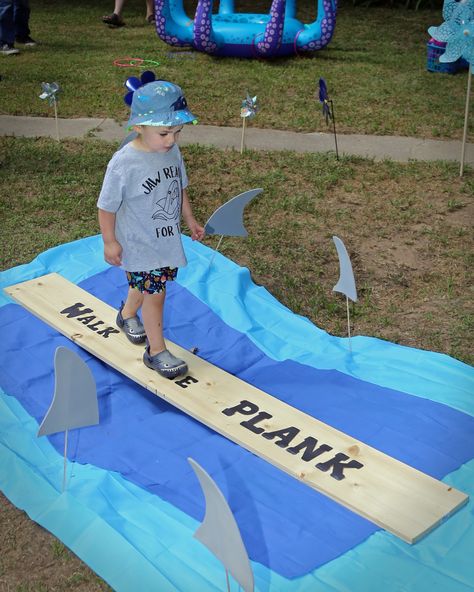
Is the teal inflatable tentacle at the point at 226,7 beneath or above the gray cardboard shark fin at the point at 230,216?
beneath

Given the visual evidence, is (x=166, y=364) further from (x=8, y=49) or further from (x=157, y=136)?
(x=8, y=49)

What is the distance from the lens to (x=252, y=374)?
4.02 m

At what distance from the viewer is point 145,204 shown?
3586 mm

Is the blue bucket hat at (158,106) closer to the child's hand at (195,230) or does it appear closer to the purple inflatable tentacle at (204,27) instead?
the child's hand at (195,230)

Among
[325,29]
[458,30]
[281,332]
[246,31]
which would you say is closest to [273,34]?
[246,31]

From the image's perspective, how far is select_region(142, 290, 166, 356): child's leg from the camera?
3.79 m

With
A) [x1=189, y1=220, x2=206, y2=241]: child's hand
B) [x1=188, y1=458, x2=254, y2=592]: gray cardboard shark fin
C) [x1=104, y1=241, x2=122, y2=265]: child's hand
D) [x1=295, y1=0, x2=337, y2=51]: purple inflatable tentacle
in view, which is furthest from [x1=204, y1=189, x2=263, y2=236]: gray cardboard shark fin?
[x1=295, y1=0, x2=337, y2=51]: purple inflatable tentacle

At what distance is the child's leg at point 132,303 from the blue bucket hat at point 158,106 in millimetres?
932

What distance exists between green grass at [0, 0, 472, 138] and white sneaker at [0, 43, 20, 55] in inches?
7.2

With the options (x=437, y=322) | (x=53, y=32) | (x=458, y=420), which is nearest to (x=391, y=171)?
(x=437, y=322)

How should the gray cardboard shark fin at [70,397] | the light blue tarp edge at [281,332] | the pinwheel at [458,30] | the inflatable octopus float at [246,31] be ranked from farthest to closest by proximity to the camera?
the inflatable octopus float at [246,31]
the pinwheel at [458,30]
the light blue tarp edge at [281,332]
the gray cardboard shark fin at [70,397]

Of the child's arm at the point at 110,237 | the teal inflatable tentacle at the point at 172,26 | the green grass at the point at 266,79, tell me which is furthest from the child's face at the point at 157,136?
the teal inflatable tentacle at the point at 172,26

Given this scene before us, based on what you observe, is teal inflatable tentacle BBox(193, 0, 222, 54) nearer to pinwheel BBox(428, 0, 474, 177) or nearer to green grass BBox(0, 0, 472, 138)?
green grass BBox(0, 0, 472, 138)

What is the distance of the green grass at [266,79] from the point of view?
25.7ft
